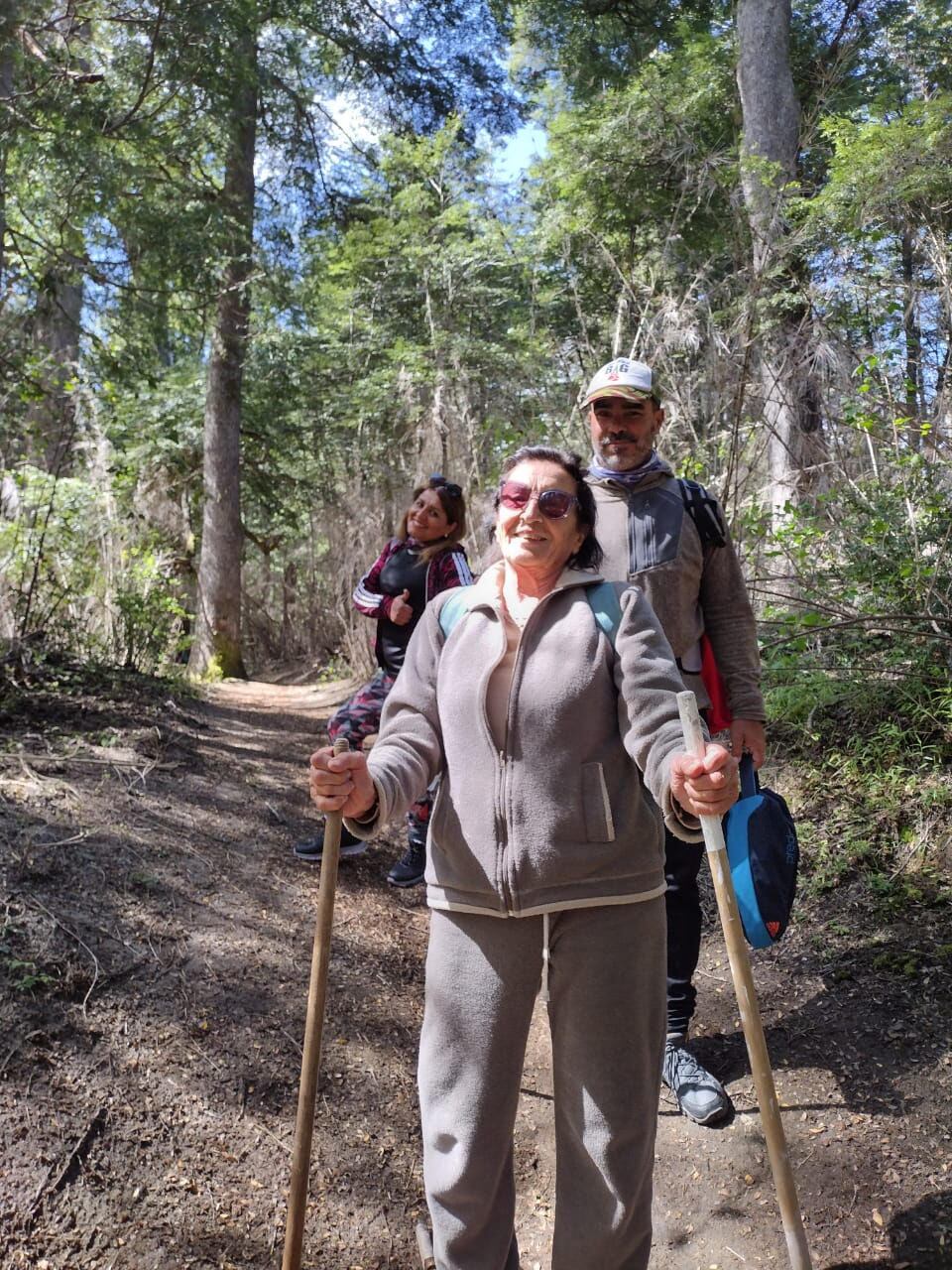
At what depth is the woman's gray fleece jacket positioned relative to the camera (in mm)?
1992

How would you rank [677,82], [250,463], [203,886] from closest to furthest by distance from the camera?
[203,886] → [677,82] → [250,463]

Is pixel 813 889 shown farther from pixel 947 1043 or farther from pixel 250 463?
pixel 250 463

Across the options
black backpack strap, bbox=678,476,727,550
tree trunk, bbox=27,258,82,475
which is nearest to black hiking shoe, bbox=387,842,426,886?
black backpack strap, bbox=678,476,727,550

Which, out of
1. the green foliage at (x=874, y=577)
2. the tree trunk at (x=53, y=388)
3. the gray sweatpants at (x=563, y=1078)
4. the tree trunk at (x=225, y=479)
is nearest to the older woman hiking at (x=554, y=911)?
the gray sweatpants at (x=563, y=1078)

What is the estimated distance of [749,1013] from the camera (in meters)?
1.77

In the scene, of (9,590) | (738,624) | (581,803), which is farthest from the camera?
(9,590)

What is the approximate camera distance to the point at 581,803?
2012mm

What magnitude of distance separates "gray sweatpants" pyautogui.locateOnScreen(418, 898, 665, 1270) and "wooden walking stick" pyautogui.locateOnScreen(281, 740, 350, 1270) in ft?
0.80

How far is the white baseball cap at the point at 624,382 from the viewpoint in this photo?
9.80 ft

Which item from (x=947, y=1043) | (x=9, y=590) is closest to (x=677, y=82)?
(x=9, y=590)

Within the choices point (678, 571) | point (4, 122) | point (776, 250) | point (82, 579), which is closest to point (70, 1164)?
point (678, 571)

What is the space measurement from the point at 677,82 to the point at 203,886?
11482 mm

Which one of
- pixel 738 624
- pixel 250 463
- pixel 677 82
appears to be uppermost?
pixel 677 82

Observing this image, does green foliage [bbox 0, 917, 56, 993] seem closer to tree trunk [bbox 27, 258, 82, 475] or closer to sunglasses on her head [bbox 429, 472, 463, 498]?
sunglasses on her head [bbox 429, 472, 463, 498]
